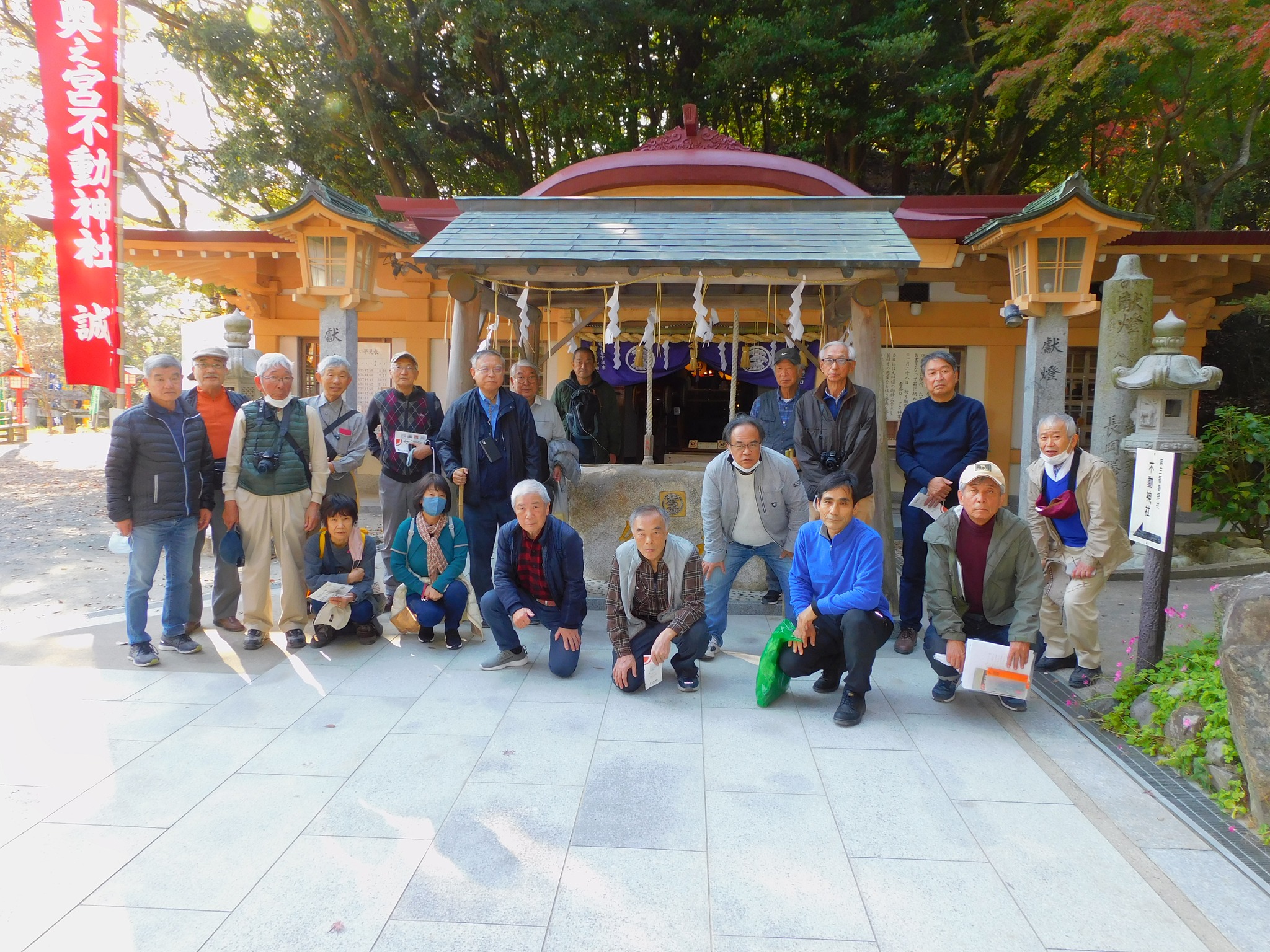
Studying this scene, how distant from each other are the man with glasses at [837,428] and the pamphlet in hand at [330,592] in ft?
10.7

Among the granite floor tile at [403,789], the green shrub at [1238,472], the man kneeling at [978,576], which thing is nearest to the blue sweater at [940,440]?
the man kneeling at [978,576]

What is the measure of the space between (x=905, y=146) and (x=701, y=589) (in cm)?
1107

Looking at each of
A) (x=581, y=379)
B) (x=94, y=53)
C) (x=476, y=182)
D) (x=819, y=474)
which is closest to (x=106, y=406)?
(x=476, y=182)

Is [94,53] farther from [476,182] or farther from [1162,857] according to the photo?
[1162,857]

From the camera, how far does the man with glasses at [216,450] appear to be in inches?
197

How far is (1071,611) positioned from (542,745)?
3.25m

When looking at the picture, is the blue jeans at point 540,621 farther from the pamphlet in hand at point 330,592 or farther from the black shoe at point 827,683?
the black shoe at point 827,683

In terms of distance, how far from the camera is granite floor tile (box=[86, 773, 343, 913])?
251 cm

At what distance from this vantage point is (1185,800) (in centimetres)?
321

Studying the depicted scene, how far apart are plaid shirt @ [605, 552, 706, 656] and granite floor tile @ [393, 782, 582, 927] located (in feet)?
4.01

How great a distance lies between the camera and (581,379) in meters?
7.61

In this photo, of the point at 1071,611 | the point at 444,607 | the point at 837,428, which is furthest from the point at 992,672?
the point at 444,607

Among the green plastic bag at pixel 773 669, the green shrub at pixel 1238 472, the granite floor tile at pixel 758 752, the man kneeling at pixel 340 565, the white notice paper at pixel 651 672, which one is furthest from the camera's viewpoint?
the green shrub at pixel 1238 472

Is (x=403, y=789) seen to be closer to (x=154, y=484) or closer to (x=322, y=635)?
(x=322, y=635)
